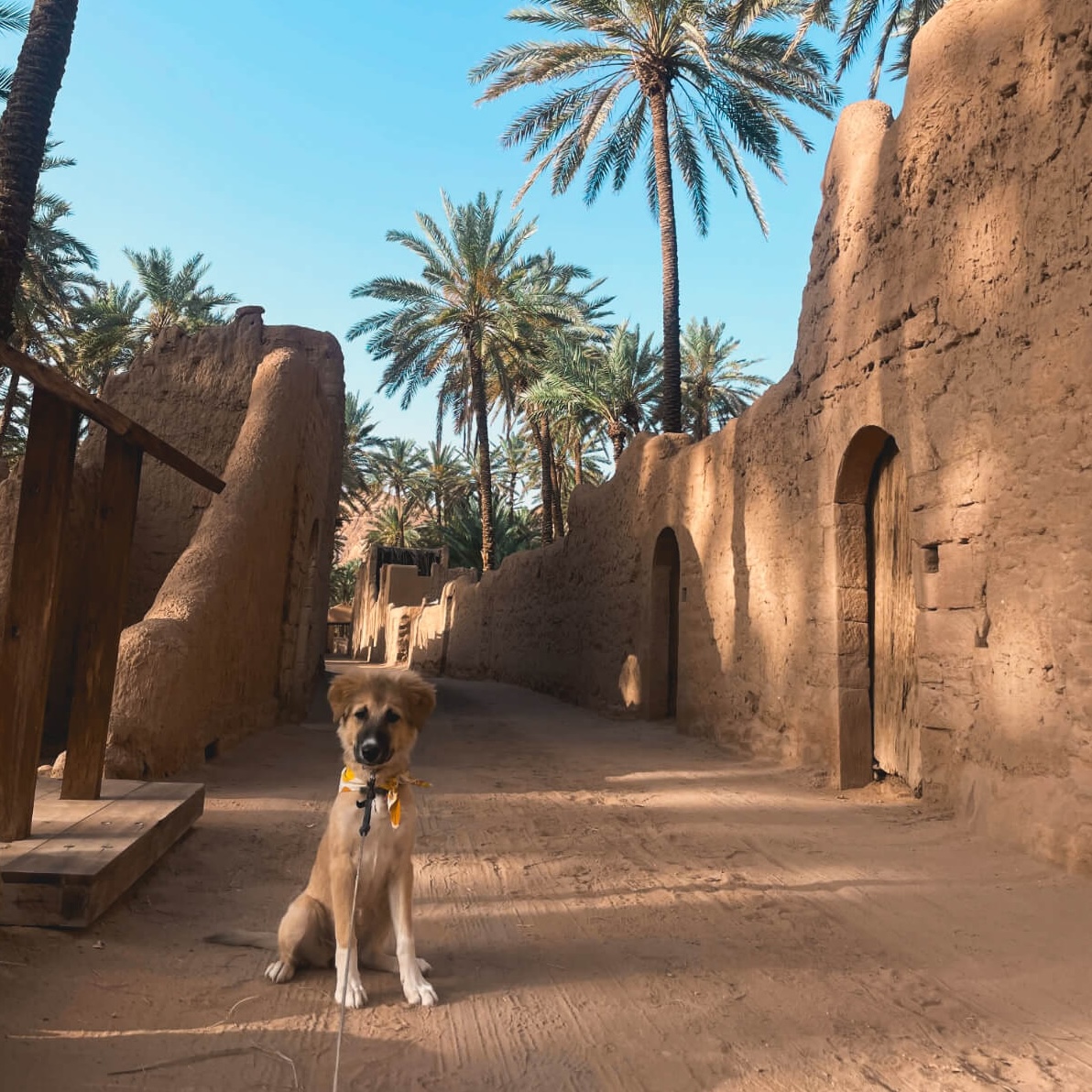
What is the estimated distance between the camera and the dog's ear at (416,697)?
3182 mm

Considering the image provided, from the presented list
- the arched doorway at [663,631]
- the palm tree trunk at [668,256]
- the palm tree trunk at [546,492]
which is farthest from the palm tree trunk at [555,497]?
the arched doorway at [663,631]

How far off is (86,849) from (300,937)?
1.27 m

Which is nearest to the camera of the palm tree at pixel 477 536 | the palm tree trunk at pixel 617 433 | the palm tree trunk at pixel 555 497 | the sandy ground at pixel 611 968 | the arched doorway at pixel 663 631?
the sandy ground at pixel 611 968

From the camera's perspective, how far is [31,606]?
3.81 metres

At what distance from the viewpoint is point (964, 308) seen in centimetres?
610

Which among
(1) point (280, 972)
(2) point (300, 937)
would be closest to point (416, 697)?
(2) point (300, 937)

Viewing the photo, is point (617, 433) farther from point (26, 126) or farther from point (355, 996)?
point (355, 996)

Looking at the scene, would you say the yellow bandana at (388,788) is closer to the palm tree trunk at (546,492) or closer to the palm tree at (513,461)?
the palm tree trunk at (546,492)

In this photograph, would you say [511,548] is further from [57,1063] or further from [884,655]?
[57,1063]

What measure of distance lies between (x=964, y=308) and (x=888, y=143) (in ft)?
6.77

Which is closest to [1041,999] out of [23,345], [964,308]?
[964,308]

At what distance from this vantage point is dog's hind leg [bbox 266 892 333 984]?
10.4 ft

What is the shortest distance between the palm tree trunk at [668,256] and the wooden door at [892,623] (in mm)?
9224

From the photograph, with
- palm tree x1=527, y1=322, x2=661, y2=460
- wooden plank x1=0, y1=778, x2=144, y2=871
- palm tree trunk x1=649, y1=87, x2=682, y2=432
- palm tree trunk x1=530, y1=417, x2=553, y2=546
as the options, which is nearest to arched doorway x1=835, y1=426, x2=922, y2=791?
wooden plank x1=0, y1=778, x2=144, y2=871
